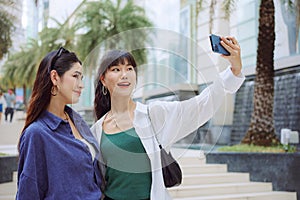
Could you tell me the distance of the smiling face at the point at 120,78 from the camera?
31.3 inches

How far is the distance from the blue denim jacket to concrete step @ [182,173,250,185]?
7.10 feet

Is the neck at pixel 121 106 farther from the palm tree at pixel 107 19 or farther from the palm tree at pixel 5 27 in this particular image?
the palm tree at pixel 107 19

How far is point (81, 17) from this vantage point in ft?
18.4

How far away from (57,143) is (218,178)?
2.50 metres

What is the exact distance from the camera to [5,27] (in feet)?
11.8

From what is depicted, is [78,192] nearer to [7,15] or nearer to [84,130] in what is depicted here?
[84,130]

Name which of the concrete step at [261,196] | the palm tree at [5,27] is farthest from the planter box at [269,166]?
the palm tree at [5,27]

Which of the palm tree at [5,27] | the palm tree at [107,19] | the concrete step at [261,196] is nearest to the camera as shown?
the concrete step at [261,196]

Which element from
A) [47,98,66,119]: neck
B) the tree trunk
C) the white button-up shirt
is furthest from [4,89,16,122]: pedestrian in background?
the white button-up shirt

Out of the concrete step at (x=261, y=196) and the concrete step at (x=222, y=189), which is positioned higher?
the concrete step at (x=222, y=189)

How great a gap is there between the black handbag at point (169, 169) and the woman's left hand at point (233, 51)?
210 millimetres

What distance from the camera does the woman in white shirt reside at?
2.61 feet

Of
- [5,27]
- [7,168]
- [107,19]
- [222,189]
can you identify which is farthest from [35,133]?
[107,19]

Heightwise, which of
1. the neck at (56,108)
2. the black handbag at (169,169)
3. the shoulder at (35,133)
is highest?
the neck at (56,108)
